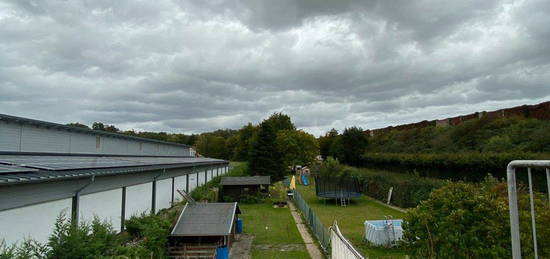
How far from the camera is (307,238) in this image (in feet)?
62.7

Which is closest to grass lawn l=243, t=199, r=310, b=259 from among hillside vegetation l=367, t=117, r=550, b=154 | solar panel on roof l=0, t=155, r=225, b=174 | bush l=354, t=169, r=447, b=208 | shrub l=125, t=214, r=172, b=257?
shrub l=125, t=214, r=172, b=257

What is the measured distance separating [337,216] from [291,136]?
38.6 metres

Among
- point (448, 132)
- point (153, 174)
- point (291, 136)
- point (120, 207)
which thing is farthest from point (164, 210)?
point (291, 136)

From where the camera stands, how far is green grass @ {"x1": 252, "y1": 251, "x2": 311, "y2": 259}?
50.1 feet

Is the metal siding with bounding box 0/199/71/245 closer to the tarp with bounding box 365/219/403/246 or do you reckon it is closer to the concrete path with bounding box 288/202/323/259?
the concrete path with bounding box 288/202/323/259

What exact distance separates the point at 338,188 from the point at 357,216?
19.5 feet

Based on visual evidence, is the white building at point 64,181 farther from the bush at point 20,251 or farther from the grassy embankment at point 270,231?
the grassy embankment at point 270,231

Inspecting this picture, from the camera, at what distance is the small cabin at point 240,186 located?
33.7 m

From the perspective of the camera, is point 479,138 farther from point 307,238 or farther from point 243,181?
point 307,238

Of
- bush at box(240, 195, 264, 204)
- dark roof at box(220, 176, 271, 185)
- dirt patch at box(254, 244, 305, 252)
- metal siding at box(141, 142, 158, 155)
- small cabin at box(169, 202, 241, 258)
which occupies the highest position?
metal siding at box(141, 142, 158, 155)

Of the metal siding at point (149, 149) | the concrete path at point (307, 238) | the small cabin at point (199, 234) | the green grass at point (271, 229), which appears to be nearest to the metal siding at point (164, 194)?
the small cabin at point (199, 234)

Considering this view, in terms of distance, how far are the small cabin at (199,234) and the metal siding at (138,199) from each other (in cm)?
168

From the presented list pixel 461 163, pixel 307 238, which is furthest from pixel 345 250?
pixel 461 163

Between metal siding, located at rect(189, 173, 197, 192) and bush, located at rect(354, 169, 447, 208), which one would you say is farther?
metal siding, located at rect(189, 173, 197, 192)
